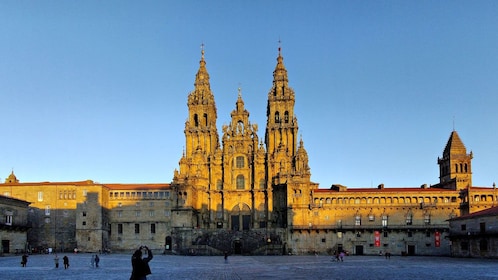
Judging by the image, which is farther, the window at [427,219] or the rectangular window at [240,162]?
the rectangular window at [240,162]

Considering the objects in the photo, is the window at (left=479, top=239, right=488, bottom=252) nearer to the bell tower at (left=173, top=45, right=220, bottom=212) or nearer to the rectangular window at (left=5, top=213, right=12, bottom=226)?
the bell tower at (left=173, top=45, right=220, bottom=212)

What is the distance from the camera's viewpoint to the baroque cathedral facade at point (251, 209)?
285 feet

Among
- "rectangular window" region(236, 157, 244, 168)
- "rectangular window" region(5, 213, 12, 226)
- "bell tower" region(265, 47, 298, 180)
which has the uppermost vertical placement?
"bell tower" region(265, 47, 298, 180)

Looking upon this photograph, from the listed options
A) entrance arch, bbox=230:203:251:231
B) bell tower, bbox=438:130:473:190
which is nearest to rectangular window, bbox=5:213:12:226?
entrance arch, bbox=230:203:251:231

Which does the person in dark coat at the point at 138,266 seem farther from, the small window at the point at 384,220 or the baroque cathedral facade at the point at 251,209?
the small window at the point at 384,220

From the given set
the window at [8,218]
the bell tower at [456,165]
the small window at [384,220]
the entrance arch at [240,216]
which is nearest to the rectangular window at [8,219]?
the window at [8,218]

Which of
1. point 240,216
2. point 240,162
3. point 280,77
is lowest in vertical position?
point 240,216

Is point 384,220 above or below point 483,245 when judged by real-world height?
above

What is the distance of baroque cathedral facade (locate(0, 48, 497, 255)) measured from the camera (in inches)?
3415

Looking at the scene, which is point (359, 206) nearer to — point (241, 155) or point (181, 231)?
point (241, 155)

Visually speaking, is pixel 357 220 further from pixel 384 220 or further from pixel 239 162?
pixel 239 162

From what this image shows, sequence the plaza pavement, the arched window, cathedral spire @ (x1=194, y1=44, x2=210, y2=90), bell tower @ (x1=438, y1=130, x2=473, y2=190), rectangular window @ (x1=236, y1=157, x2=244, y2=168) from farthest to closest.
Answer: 1. cathedral spire @ (x1=194, y1=44, x2=210, y2=90)
2. rectangular window @ (x1=236, y1=157, x2=244, y2=168)
3. the arched window
4. bell tower @ (x1=438, y1=130, x2=473, y2=190)
5. the plaza pavement

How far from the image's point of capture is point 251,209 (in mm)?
98188

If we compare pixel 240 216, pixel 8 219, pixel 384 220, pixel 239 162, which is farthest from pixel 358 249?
pixel 8 219
